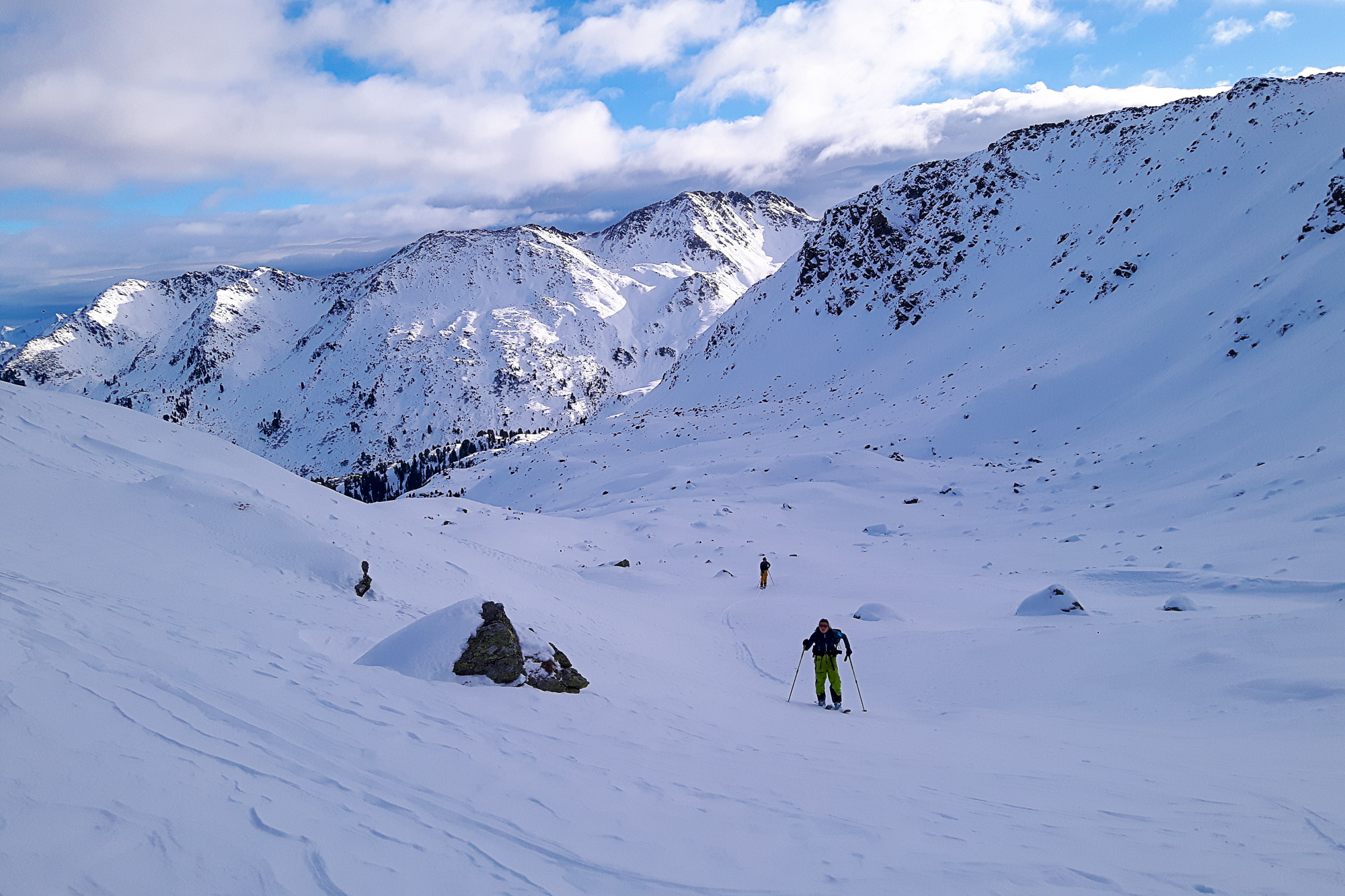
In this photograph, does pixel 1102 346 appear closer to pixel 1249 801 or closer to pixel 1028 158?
pixel 1249 801

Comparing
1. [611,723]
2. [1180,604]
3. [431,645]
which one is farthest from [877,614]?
[431,645]

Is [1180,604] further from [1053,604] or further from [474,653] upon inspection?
[474,653]

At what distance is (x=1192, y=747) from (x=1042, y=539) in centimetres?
1429

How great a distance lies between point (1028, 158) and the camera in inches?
2459

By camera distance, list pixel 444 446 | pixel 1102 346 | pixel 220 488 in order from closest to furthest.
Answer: pixel 220 488, pixel 1102 346, pixel 444 446

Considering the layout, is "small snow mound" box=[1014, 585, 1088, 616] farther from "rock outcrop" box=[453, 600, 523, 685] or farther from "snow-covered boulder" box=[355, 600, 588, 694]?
"rock outcrop" box=[453, 600, 523, 685]

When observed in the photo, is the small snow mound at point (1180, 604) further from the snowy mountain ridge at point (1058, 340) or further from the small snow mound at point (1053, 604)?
the snowy mountain ridge at point (1058, 340)

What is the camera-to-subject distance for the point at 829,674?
10.3 m

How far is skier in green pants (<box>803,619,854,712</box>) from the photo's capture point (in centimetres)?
1024

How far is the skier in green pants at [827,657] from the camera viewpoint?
1024cm

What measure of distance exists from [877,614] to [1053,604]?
3834 millimetres

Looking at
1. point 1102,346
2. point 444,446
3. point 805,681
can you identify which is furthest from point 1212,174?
point 444,446

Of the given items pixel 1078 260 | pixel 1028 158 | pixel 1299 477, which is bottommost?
pixel 1299 477

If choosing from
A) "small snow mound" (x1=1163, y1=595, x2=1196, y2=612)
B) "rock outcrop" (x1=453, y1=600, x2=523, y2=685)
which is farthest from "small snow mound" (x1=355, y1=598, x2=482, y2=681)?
"small snow mound" (x1=1163, y1=595, x2=1196, y2=612)
